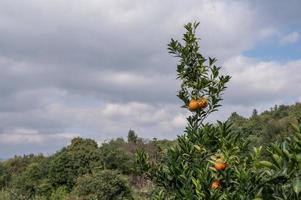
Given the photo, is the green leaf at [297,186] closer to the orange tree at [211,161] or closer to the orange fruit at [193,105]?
the orange tree at [211,161]

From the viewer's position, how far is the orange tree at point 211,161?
8.87 ft

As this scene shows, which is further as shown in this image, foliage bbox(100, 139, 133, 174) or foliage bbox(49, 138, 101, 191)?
foliage bbox(100, 139, 133, 174)

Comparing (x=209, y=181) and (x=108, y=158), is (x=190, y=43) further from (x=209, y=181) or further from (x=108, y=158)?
(x=108, y=158)

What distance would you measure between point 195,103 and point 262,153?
73cm

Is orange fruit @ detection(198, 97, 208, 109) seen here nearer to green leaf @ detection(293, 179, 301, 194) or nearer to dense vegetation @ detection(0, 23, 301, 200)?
dense vegetation @ detection(0, 23, 301, 200)

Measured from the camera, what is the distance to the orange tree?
2705mm

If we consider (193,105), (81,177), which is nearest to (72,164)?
(81,177)

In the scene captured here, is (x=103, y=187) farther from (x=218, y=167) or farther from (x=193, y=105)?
(x=218, y=167)

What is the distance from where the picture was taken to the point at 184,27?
14.7ft

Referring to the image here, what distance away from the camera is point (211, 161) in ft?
11.1

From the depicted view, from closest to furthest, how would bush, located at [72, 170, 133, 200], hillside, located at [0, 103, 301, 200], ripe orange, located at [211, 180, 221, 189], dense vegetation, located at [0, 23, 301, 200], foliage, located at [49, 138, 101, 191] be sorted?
dense vegetation, located at [0, 23, 301, 200], ripe orange, located at [211, 180, 221, 189], bush, located at [72, 170, 133, 200], hillside, located at [0, 103, 301, 200], foliage, located at [49, 138, 101, 191]

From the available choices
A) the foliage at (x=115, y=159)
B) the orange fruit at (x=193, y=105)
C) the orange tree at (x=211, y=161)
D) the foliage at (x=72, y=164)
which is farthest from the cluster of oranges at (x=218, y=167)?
the foliage at (x=115, y=159)

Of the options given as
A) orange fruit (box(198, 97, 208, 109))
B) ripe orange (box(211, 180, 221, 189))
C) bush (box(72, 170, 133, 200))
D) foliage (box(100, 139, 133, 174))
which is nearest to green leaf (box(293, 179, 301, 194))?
ripe orange (box(211, 180, 221, 189))

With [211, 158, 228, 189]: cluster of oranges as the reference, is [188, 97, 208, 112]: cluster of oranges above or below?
above
